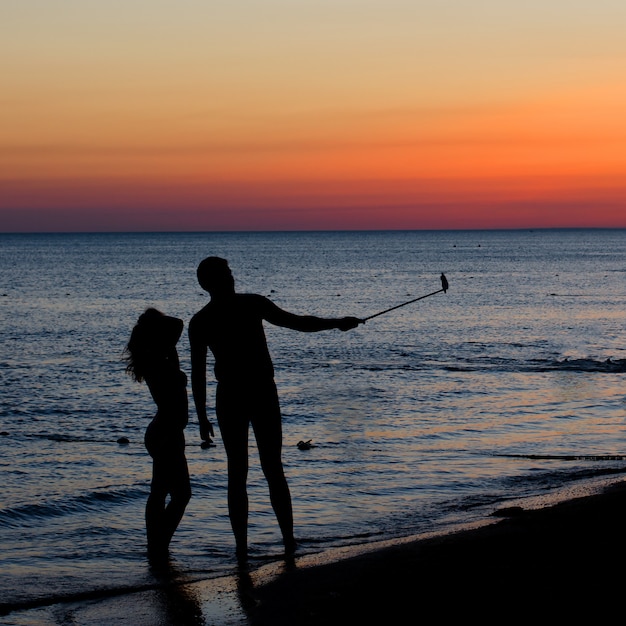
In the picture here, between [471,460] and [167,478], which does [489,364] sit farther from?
[167,478]

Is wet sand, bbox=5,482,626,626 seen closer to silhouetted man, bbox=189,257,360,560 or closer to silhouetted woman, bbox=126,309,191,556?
silhouetted woman, bbox=126,309,191,556

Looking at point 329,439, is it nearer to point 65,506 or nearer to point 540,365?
point 65,506

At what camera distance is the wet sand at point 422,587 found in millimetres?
5020

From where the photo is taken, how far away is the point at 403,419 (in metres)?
15.1

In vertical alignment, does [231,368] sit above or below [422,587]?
above

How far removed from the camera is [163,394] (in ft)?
22.4

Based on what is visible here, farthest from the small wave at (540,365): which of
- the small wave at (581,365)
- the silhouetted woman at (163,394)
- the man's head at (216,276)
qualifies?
the man's head at (216,276)

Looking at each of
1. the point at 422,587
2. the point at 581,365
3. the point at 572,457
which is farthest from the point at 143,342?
the point at 581,365

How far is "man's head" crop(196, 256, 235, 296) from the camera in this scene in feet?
20.8

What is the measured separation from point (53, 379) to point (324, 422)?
806cm

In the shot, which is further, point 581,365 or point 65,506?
point 581,365

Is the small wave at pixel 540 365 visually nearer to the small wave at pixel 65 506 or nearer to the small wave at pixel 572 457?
the small wave at pixel 572 457

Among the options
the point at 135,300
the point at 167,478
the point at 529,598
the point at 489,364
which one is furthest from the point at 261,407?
the point at 135,300

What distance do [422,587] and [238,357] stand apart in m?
1.97
